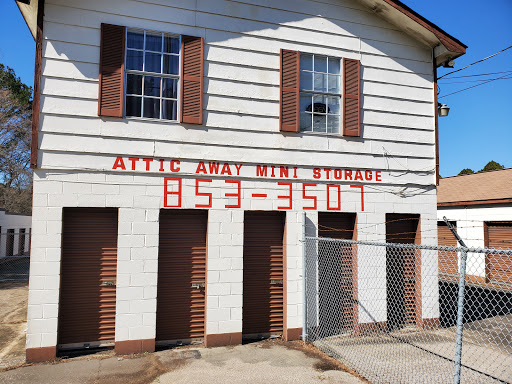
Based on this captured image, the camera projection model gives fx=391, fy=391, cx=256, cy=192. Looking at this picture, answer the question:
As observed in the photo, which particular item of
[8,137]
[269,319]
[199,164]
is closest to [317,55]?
[199,164]

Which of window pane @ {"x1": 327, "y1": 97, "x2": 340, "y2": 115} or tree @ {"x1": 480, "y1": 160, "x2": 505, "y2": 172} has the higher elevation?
tree @ {"x1": 480, "y1": 160, "x2": 505, "y2": 172}

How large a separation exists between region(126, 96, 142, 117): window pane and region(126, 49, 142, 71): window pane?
0.56 metres

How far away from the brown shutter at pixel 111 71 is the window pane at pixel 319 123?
3.80 metres

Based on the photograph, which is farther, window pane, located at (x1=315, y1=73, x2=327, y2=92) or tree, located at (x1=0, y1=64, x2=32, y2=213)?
tree, located at (x1=0, y1=64, x2=32, y2=213)

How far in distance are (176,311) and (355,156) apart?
4715mm

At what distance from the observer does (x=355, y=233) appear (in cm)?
820

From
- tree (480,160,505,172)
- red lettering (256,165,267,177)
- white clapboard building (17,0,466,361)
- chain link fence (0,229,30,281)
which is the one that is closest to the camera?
white clapboard building (17,0,466,361)

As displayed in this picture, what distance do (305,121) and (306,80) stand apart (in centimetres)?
86

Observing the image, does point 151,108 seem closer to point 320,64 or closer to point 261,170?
point 261,170

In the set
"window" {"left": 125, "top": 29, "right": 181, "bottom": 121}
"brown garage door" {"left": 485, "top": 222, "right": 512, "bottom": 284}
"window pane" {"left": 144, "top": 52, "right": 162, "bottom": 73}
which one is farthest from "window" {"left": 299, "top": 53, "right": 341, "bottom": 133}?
"brown garage door" {"left": 485, "top": 222, "right": 512, "bottom": 284}

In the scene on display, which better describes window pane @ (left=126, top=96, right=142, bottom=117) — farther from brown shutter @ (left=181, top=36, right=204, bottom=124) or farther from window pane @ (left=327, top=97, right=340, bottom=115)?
window pane @ (left=327, top=97, right=340, bottom=115)

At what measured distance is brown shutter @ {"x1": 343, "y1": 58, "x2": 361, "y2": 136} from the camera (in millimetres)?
8125

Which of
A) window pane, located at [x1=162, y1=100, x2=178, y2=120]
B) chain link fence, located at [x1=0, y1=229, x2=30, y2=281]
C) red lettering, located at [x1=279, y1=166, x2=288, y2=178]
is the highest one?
window pane, located at [x1=162, y1=100, x2=178, y2=120]

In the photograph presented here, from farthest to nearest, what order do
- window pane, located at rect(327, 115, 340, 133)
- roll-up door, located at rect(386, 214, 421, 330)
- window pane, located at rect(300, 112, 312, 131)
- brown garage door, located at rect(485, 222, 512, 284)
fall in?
brown garage door, located at rect(485, 222, 512, 284) → roll-up door, located at rect(386, 214, 421, 330) → window pane, located at rect(327, 115, 340, 133) → window pane, located at rect(300, 112, 312, 131)
